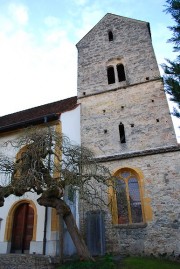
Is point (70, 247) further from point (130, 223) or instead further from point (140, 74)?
point (140, 74)

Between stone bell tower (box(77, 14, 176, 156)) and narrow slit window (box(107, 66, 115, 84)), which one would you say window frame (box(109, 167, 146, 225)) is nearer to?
stone bell tower (box(77, 14, 176, 156))

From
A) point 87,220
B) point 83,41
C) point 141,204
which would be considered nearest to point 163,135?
point 141,204

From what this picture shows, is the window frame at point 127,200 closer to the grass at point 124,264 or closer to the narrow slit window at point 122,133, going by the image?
the narrow slit window at point 122,133

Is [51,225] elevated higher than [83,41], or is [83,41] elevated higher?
[83,41]

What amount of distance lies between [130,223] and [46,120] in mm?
6749

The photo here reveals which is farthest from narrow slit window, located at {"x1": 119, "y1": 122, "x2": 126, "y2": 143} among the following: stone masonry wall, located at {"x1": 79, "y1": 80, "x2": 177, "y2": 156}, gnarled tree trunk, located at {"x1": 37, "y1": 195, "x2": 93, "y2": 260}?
gnarled tree trunk, located at {"x1": 37, "y1": 195, "x2": 93, "y2": 260}

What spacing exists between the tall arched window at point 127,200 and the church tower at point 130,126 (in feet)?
0.14

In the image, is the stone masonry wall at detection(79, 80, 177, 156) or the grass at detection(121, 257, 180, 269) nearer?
the grass at detection(121, 257, 180, 269)

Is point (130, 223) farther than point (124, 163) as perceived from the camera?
No

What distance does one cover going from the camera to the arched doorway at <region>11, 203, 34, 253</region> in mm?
11095

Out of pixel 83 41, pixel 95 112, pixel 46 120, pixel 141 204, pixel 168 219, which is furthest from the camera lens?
pixel 83 41

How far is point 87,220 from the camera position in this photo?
1087cm

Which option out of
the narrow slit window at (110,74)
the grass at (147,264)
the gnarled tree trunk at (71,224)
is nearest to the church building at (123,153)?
the narrow slit window at (110,74)

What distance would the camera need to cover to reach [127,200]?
36.3 ft
